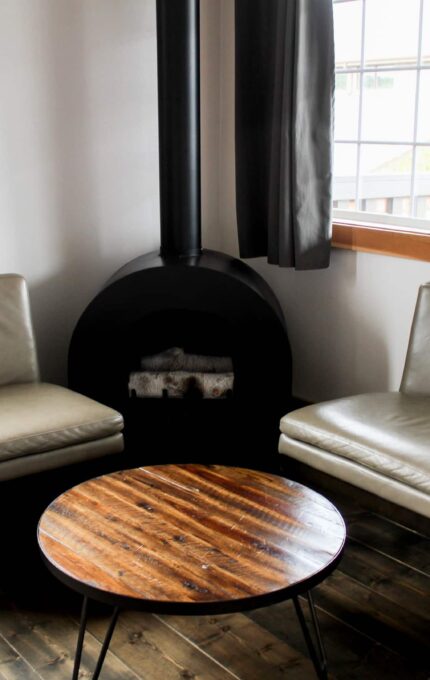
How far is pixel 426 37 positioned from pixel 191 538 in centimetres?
215

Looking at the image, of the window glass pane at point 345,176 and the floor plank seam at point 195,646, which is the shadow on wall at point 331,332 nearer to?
the window glass pane at point 345,176

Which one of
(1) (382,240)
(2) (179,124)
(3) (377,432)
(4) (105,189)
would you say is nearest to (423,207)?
(1) (382,240)

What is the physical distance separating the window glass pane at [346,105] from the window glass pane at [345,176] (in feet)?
0.19

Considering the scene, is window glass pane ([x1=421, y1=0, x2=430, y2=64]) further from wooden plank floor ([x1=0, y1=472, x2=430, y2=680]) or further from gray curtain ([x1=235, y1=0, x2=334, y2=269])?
wooden plank floor ([x1=0, y1=472, x2=430, y2=680])

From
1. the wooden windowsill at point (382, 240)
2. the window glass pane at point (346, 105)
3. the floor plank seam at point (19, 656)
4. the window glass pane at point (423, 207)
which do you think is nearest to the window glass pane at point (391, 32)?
the window glass pane at point (346, 105)

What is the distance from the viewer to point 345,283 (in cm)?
350

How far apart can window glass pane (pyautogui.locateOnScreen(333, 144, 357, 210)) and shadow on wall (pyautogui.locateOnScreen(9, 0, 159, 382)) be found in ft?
2.53

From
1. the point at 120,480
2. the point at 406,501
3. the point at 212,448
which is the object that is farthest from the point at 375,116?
the point at 120,480

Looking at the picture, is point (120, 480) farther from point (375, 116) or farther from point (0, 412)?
point (375, 116)

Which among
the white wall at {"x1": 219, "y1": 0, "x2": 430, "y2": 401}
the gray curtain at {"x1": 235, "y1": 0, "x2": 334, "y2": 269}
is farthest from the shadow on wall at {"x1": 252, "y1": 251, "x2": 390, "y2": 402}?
the gray curtain at {"x1": 235, "y1": 0, "x2": 334, "y2": 269}

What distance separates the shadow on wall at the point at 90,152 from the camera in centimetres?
339

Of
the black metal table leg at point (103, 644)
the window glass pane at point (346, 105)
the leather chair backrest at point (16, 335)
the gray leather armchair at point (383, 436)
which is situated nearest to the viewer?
the black metal table leg at point (103, 644)

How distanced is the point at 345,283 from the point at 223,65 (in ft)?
3.81

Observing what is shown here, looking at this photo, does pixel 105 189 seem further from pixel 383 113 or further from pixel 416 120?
pixel 416 120
